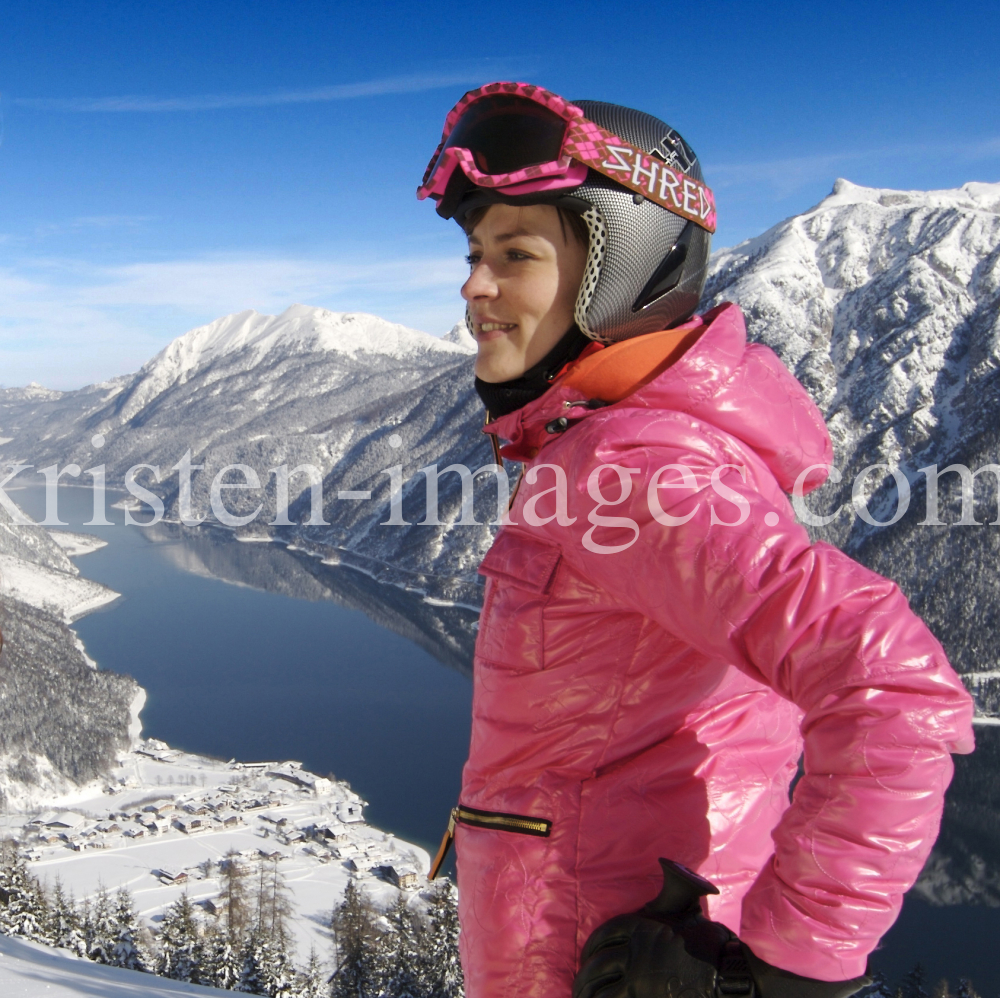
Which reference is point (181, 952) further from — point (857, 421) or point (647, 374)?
point (857, 421)

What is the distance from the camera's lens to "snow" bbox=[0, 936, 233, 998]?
410 cm

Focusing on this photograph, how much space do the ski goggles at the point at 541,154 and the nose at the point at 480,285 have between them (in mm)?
156

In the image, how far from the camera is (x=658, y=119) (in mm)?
1753

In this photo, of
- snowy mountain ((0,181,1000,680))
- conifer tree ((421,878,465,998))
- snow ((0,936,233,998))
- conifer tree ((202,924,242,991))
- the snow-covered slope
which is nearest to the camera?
snow ((0,936,233,998))

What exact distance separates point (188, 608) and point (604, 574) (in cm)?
7812

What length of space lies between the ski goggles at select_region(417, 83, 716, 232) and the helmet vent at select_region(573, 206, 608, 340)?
77 mm

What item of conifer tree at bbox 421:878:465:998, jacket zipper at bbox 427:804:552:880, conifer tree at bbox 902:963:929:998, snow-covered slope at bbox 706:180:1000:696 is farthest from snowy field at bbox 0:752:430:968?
snow-covered slope at bbox 706:180:1000:696

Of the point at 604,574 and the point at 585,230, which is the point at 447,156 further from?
the point at 604,574

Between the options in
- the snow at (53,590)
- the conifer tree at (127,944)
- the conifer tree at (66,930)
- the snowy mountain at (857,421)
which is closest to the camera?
the conifer tree at (66,930)

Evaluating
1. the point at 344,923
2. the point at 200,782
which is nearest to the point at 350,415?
the point at 200,782

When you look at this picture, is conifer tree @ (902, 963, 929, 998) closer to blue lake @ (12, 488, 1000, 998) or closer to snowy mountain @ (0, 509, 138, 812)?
blue lake @ (12, 488, 1000, 998)

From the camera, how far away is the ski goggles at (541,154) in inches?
62.8

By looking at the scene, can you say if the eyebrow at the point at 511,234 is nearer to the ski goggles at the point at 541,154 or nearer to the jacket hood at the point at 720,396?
the ski goggles at the point at 541,154

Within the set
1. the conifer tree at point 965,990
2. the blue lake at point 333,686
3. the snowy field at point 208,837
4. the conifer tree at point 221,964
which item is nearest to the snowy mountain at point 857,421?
the blue lake at point 333,686
